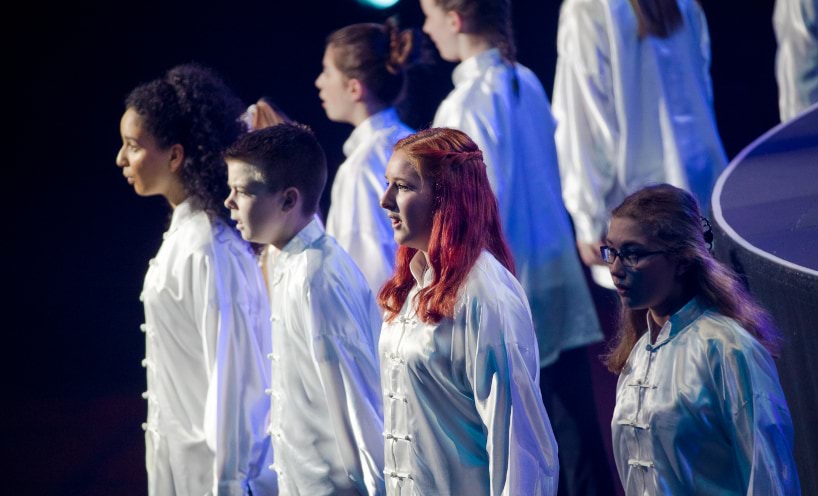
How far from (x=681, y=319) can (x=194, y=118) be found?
73.7 inches

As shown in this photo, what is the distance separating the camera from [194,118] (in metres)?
3.59

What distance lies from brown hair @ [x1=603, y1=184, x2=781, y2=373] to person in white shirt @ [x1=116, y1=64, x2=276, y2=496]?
1.30 meters

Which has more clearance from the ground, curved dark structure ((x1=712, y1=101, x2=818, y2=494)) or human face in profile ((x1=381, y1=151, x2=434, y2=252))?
human face in profile ((x1=381, y1=151, x2=434, y2=252))

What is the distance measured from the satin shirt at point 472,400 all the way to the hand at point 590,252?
4.73ft

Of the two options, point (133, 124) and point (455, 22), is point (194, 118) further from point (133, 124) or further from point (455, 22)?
point (455, 22)

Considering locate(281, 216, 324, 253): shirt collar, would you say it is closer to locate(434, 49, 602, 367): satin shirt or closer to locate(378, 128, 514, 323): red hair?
locate(378, 128, 514, 323): red hair

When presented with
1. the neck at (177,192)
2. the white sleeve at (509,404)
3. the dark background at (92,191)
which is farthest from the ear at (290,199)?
the dark background at (92,191)

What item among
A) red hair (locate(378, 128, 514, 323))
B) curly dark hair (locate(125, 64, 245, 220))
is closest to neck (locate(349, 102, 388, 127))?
curly dark hair (locate(125, 64, 245, 220))

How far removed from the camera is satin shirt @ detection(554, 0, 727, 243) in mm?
3633

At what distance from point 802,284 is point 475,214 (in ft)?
2.11

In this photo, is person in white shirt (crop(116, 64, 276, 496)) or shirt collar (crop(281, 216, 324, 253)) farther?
person in white shirt (crop(116, 64, 276, 496))

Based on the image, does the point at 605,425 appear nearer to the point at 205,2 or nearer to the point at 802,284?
the point at 802,284

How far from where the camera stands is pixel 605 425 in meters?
4.25

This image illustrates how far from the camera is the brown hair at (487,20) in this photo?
12.7ft
